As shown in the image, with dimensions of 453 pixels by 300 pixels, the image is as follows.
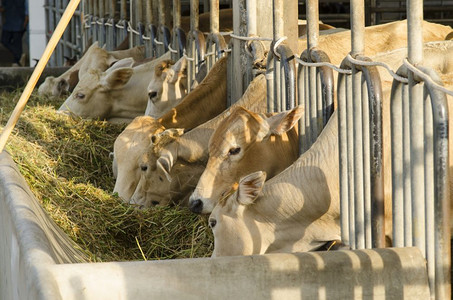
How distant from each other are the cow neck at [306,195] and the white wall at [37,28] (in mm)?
13015

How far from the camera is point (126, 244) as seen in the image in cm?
525

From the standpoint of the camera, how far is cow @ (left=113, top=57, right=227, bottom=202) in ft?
20.3

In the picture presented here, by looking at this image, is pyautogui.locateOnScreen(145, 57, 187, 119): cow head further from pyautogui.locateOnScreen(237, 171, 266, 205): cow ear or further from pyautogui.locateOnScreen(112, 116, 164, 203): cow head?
pyautogui.locateOnScreen(237, 171, 266, 205): cow ear

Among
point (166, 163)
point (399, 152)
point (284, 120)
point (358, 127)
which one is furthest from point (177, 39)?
point (399, 152)

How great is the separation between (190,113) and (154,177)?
592 mm

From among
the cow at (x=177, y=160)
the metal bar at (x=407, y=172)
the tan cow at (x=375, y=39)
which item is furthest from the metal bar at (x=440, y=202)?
the tan cow at (x=375, y=39)

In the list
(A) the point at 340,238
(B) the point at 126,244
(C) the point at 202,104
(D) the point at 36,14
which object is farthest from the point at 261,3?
(D) the point at 36,14

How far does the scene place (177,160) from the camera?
228 inches

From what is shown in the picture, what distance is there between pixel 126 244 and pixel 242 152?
0.94m

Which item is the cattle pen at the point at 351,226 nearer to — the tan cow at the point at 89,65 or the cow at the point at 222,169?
the cow at the point at 222,169

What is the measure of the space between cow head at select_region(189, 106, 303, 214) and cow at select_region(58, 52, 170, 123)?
367cm

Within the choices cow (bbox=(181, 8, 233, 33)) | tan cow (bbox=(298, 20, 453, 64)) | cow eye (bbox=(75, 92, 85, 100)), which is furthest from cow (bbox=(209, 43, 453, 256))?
cow (bbox=(181, 8, 233, 33))

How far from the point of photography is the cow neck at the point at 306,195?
13.5 feet

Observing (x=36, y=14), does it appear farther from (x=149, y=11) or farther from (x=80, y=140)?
(x=80, y=140)
